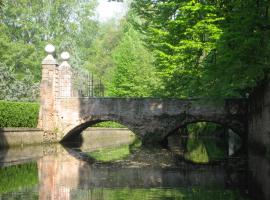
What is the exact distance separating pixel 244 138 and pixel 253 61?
10.7 metres

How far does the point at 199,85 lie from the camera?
22000 millimetres

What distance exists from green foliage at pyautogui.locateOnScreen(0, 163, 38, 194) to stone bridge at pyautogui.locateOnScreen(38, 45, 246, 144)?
1136cm

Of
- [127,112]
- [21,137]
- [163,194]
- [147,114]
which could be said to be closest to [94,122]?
[127,112]

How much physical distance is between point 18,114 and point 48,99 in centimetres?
318

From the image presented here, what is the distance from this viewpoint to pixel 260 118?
18.2 m

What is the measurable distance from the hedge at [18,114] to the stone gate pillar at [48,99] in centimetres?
48

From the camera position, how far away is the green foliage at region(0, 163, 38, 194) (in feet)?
35.8

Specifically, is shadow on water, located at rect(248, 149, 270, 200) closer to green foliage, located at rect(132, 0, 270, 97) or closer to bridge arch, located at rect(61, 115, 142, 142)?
green foliage, located at rect(132, 0, 270, 97)

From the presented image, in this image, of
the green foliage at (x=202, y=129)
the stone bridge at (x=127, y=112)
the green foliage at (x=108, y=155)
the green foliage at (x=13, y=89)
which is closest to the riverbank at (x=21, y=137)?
the stone bridge at (x=127, y=112)

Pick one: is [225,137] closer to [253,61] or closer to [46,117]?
[46,117]

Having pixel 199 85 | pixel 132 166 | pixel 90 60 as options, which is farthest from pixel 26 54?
pixel 132 166

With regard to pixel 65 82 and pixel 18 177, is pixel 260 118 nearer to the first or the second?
pixel 18 177

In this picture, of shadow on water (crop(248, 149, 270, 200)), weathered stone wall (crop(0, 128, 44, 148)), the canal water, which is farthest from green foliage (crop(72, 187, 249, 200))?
weathered stone wall (crop(0, 128, 44, 148))

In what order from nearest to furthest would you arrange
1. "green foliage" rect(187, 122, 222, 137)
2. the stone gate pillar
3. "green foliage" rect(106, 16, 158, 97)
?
1. the stone gate pillar
2. "green foliage" rect(187, 122, 222, 137)
3. "green foliage" rect(106, 16, 158, 97)
